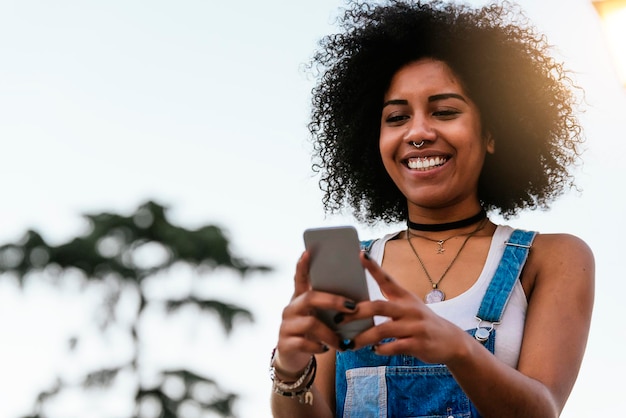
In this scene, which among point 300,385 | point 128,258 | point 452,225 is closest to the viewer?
point 300,385

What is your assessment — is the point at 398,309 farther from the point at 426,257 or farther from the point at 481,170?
the point at 481,170

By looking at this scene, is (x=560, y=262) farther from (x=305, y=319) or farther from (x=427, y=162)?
(x=305, y=319)

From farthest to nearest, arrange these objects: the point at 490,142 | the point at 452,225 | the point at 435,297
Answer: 1. the point at 490,142
2. the point at 452,225
3. the point at 435,297

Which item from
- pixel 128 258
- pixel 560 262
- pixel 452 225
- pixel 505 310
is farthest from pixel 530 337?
pixel 128 258

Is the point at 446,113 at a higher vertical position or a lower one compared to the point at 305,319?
higher

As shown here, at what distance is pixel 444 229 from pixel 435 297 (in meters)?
0.32

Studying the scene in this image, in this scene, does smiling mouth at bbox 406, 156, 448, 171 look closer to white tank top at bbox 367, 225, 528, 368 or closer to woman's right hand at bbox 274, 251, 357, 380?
white tank top at bbox 367, 225, 528, 368

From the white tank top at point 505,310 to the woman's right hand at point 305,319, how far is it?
487mm

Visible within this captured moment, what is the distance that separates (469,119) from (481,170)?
309 mm

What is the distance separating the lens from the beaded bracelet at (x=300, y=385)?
269 centimetres

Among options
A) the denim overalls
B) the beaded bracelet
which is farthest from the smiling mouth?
the beaded bracelet

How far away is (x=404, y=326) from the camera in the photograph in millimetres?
2297

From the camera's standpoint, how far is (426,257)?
316 centimetres

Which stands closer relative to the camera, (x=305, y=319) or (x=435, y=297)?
(x=305, y=319)
